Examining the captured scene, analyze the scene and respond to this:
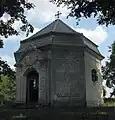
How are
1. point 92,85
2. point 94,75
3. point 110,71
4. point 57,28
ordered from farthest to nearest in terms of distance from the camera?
point 110,71, point 94,75, point 57,28, point 92,85

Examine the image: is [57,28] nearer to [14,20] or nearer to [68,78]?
[68,78]

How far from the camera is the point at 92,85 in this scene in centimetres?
2889

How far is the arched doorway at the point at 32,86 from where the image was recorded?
2867 cm

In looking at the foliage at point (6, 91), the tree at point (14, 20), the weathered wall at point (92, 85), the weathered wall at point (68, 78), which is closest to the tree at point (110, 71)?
the weathered wall at point (92, 85)

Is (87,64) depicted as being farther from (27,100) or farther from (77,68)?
(27,100)

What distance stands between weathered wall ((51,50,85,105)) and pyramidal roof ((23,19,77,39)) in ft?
9.34

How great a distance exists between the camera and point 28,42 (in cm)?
2983

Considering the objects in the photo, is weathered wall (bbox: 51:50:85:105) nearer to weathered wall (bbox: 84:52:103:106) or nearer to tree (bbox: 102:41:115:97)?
weathered wall (bbox: 84:52:103:106)

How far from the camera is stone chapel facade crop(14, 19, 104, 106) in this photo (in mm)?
26281

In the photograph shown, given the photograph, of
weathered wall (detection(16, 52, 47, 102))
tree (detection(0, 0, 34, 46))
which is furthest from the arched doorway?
tree (detection(0, 0, 34, 46))

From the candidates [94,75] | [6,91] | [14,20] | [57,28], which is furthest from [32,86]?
[6,91]

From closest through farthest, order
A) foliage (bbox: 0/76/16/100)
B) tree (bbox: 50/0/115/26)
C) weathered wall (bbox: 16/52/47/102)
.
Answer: tree (bbox: 50/0/115/26) < weathered wall (bbox: 16/52/47/102) < foliage (bbox: 0/76/16/100)

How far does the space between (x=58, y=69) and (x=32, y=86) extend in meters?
4.33

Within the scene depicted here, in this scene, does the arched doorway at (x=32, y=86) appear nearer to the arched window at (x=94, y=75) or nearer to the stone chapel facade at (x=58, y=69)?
the stone chapel facade at (x=58, y=69)
